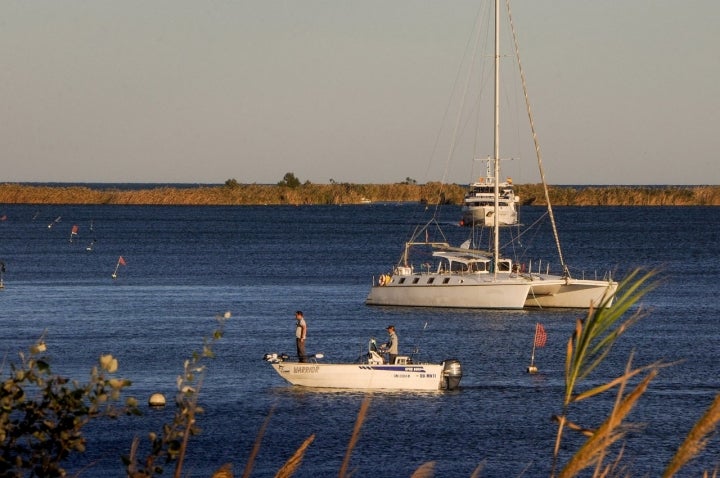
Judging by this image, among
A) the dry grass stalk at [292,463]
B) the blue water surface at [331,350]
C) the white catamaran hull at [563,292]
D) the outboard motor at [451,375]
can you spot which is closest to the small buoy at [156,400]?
the blue water surface at [331,350]

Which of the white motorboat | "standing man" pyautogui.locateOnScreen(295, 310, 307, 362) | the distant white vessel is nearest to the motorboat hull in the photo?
the white motorboat

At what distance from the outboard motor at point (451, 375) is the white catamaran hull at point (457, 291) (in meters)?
19.0

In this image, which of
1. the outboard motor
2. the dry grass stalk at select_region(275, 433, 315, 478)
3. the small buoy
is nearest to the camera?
the dry grass stalk at select_region(275, 433, 315, 478)

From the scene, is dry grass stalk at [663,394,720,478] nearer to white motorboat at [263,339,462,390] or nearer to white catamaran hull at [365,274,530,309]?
white motorboat at [263,339,462,390]

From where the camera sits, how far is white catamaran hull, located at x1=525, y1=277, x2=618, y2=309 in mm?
53062

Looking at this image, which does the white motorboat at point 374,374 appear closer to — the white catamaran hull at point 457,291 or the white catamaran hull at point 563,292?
the white catamaran hull at point 457,291

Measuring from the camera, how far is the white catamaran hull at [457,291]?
2069 inches

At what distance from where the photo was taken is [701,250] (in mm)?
111938

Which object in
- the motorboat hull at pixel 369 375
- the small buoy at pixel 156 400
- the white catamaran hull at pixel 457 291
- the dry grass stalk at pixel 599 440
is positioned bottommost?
the small buoy at pixel 156 400

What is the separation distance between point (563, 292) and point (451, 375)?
22.5 m

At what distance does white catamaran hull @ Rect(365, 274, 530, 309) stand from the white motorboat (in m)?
19.0

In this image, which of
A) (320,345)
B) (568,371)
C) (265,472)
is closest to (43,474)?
(568,371)

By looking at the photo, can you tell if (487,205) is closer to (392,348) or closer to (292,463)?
(392,348)

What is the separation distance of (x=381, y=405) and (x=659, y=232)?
118 metres
